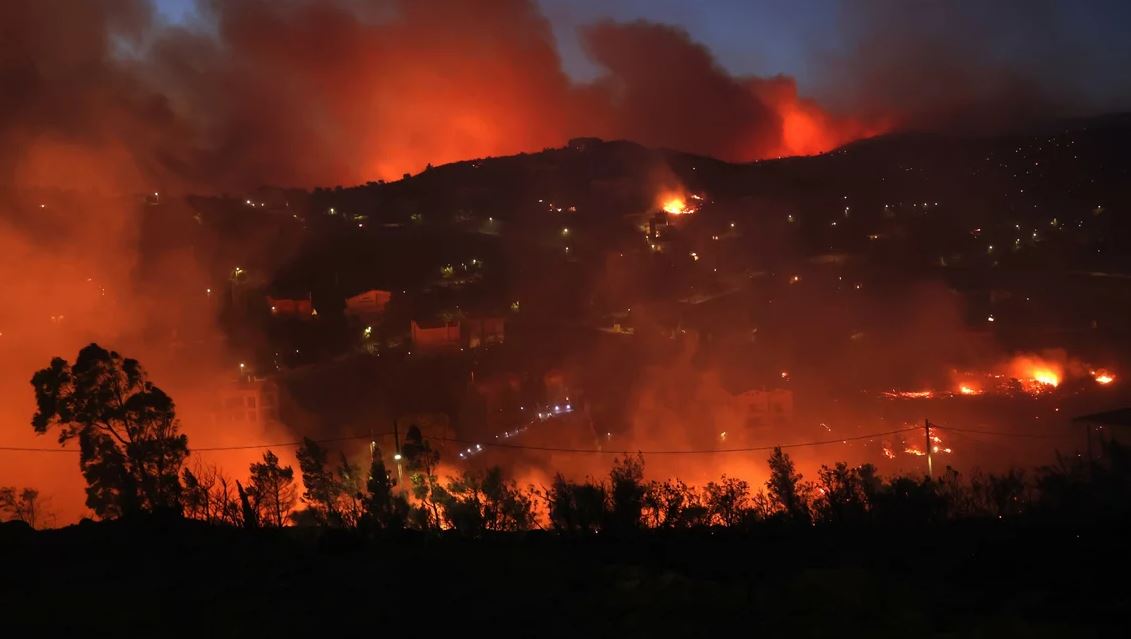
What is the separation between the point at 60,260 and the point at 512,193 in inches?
1427

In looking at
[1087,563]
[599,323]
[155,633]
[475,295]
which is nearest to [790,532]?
[1087,563]

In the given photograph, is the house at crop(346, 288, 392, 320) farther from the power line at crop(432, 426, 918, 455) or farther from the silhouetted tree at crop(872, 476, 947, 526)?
the silhouetted tree at crop(872, 476, 947, 526)

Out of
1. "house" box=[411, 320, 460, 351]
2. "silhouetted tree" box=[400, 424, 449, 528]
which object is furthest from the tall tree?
"house" box=[411, 320, 460, 351]

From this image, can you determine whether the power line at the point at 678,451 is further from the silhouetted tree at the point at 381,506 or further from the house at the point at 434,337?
the silhouetted tree at the point at 381,506

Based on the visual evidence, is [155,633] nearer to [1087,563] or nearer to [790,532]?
[790,532]

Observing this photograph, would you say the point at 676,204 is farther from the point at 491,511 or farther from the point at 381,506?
the point at 491,511

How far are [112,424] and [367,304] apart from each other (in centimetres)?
2173

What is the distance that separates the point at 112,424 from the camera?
46.9 ft

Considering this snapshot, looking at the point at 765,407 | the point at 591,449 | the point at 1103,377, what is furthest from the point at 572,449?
the point at 1103,377

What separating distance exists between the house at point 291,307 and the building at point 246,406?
7241mm

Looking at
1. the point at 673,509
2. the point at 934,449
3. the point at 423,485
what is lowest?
the point at 934,449

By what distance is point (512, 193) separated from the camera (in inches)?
2574

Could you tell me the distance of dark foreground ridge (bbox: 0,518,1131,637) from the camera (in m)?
5.32

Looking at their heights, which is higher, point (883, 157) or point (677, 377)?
point (883, 157)
